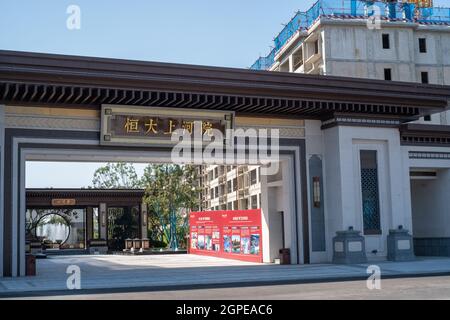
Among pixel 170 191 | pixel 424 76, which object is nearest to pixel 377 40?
pixel 424 76

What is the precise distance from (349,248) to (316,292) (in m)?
9.24

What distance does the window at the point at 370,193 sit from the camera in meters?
23.8

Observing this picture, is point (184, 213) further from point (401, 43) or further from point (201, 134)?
point (201, 134)

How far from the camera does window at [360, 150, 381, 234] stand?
23781mm

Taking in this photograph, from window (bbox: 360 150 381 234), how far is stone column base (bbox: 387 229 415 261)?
598 mm

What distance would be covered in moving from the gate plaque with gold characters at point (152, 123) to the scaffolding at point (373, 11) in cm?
2581

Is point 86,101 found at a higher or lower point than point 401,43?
lower

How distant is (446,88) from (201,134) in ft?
34.8

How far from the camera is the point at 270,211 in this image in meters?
25.5

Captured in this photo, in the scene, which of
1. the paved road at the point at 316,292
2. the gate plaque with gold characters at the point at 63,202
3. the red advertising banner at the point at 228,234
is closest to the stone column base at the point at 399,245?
the red advertising banner at the point at 228,234

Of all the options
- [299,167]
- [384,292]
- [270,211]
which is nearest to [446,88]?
[299,167]

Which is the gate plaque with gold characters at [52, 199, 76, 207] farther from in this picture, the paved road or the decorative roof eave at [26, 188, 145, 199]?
the paved road

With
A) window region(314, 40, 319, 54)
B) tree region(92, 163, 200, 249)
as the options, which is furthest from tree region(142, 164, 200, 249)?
window region(314, 40, 319, 54)

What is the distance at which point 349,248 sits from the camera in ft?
74.0
